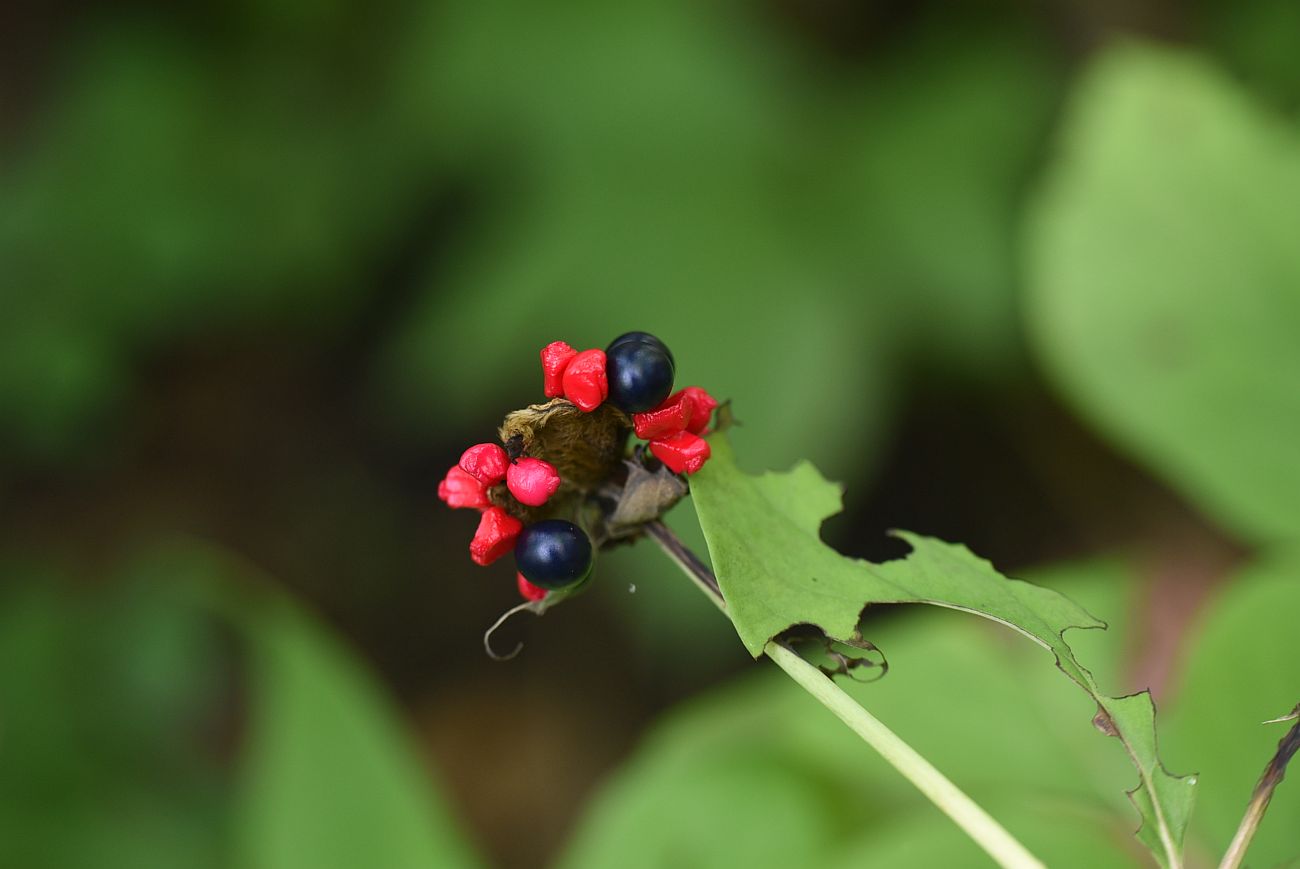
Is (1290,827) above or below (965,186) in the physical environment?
below

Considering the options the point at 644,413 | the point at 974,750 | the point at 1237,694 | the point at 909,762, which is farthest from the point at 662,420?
the point at 974,750

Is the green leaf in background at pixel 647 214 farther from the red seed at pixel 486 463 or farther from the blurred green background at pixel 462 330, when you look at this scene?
the red seed at pixel 486 463

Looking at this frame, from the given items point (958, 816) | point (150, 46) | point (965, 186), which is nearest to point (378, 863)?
point (958, 816)

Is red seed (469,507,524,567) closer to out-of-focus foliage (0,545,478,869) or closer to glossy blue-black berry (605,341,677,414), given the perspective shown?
glossy blue-black berry (605,341,677,414)

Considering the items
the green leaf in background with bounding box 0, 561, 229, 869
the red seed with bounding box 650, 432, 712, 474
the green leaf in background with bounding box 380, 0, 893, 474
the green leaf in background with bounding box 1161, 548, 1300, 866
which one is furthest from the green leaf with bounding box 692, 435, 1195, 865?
the green leaf in background with bounding box 0, 561, 229, 869

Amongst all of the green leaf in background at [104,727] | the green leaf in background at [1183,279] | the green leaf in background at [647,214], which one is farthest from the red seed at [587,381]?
the green leaf in background at [104,727]

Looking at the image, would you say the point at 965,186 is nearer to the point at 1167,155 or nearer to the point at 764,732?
the point at 1167,155
